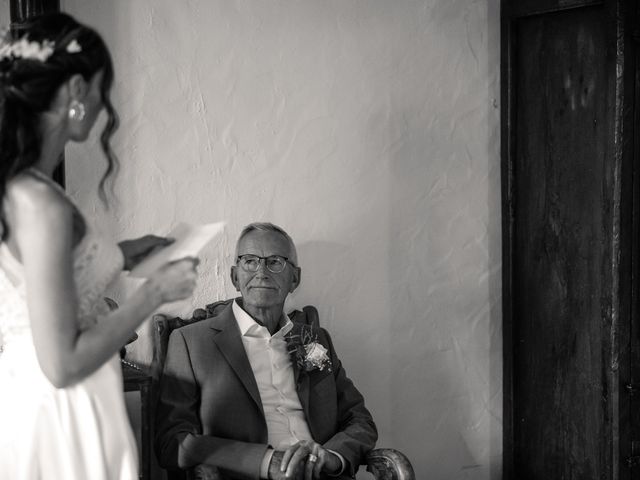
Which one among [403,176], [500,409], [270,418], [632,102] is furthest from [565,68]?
[270,418]

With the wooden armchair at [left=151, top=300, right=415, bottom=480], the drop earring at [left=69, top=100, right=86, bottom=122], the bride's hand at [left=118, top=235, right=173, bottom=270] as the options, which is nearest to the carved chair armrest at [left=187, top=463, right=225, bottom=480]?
the wooden armchair at [left=151, top=300, right=415, bottom=480]

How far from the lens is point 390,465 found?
3305mm

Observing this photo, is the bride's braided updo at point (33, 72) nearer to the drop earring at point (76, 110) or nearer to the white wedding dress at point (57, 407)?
the drop earring at point (76, 110)

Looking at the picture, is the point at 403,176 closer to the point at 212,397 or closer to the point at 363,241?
the point at 363,241

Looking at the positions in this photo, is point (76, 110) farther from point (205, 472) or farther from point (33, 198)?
point (205, 472)

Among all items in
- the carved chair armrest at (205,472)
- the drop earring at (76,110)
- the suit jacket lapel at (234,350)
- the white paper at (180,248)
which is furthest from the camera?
the suit jacket lapel at (234,350)

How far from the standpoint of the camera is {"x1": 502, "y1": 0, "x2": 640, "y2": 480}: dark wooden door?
3.70 m

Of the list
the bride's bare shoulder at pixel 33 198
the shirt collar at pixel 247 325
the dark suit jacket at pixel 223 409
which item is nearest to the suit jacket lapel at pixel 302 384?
the dark suit jacket at pixel 223 409

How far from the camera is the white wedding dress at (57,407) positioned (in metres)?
2.10

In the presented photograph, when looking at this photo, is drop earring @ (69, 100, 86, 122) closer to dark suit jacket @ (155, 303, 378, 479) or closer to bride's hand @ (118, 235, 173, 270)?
bride's hand @ (118, 235, 173, 270)

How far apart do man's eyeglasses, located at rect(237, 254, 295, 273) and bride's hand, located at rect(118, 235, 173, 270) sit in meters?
1.18

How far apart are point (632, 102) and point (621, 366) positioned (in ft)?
3.43

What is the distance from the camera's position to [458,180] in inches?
172

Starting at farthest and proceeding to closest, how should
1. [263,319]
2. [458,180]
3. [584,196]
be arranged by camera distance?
1. [458,180]
2. [584,196]
3. [263,319]
